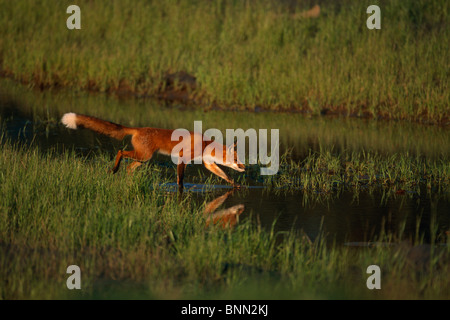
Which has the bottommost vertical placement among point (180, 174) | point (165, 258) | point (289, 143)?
point (165, 258)

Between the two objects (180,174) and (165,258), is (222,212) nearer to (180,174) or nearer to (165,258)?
(180,174)

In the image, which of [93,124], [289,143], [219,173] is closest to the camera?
[93,124]

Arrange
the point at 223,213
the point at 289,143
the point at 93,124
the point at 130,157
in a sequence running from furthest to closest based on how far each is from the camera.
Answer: the point at 289,143
the point at 130,157
the point at 93,124
the point at 223,213

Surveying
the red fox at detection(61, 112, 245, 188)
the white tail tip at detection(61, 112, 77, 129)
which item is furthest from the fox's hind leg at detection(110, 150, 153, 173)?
the white tail tip at detection(61, 112, 77, 129)

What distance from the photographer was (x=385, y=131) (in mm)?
17156

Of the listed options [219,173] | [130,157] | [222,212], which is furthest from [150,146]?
[222,212]

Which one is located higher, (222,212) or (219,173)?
(219,173)

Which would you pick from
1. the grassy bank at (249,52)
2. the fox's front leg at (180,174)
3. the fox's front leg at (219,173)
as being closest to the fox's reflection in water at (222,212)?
the fox's front leg at (180,174)

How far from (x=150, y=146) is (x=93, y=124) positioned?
0.90 metres

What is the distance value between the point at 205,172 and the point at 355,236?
428cm

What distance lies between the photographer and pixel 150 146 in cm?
1127

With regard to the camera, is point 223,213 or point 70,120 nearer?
point 223,213

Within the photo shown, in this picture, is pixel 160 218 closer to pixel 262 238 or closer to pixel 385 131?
pixel 262 238

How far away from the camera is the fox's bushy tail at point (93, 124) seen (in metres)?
10.7
